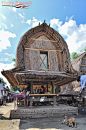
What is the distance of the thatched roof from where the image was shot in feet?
27.5

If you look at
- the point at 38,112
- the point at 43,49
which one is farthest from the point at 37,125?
the point at 43,49

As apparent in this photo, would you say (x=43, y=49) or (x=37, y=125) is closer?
(x=37, y=125)

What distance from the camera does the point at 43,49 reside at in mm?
9070

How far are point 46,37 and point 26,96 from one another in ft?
16.8

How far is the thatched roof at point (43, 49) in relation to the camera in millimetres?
8389

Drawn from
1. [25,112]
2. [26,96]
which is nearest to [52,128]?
[25,112]

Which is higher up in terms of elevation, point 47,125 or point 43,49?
point 43,49

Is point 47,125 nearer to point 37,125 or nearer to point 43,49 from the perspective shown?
point 37,125

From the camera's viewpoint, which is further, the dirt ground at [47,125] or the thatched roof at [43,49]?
the thatched roof at [43,49]

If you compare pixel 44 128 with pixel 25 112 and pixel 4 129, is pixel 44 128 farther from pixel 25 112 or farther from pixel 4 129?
pixel 25 112

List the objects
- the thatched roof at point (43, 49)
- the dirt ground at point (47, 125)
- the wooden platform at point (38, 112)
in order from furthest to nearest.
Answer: the thatched roof at point (43, 49) → the wooden platform at point (38, 112) → the dirt ground at point (47, 125)

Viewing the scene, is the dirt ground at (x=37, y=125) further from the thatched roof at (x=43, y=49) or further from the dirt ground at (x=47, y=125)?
the thatched roof at (x=43, y=49)

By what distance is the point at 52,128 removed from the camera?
4801mm

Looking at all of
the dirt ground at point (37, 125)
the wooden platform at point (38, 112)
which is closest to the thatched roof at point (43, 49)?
the wooden platform at point (38, 112)
